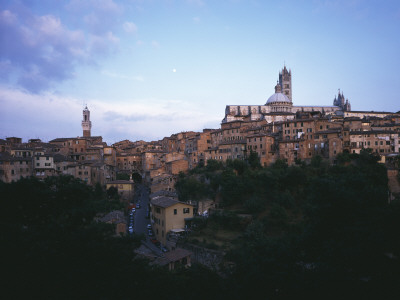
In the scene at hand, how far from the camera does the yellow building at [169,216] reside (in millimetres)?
30516

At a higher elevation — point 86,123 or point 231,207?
point 86,123

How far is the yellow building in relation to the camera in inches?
1201

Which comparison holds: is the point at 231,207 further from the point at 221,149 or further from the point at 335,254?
the point at 335,254

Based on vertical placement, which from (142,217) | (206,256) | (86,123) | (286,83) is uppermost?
(286,83)

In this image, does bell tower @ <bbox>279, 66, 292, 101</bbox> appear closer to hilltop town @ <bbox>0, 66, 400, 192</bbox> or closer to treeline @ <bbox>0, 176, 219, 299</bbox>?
hilltop town @ <bbox>0, 66, 400, 192</bbox>

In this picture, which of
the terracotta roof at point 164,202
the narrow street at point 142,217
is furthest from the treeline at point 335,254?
the terracotta roof at point 164,202

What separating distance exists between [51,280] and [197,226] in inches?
830

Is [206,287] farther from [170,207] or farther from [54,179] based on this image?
[170,207]

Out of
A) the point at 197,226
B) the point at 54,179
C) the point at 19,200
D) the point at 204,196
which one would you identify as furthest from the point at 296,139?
the point at 19,200

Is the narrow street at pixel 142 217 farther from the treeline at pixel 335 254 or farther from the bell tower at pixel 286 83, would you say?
the bell tower at pixel 286 83

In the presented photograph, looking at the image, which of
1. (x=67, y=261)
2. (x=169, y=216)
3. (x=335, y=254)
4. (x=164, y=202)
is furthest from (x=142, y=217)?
(x=335, y=254)

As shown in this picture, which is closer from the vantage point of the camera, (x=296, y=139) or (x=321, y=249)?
(x=321, y=249)

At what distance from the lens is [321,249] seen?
12742mm

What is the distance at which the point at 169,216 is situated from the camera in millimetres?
30656
